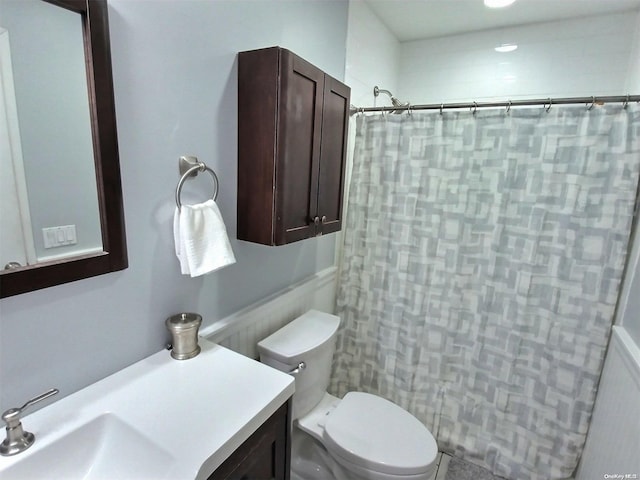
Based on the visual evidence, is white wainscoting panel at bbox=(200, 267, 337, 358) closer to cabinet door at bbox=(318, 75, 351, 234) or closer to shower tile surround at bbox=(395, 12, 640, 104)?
cabinet door at bbox=(318, 75, 351, 234)

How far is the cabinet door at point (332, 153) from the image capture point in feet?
4.25

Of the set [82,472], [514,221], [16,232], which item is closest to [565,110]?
[514,221]

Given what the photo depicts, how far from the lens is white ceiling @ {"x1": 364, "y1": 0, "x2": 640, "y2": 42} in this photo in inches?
71.5

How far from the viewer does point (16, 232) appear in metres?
0.69

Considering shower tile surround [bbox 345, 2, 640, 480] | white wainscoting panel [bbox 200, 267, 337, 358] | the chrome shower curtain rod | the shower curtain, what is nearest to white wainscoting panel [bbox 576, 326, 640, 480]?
the shower curtain

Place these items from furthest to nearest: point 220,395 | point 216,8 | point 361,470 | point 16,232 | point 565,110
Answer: point 565,110 → point 361,470 → point 216,8 → point 220,395 → point 16,232

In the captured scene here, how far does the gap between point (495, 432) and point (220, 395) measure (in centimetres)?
159

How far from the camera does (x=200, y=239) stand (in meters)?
0.98

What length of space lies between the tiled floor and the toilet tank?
30.1 inches

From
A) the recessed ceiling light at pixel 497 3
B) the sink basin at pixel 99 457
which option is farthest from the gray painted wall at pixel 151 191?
the recessed ceiling light at pixel 497 3

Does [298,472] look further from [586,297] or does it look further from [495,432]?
[586,297]

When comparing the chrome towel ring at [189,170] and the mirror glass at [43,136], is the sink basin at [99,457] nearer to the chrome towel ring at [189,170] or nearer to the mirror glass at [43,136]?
the mirror glass at [43,136]

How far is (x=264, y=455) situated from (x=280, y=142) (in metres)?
0.90

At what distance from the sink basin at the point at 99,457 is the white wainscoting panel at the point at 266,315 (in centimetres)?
42
